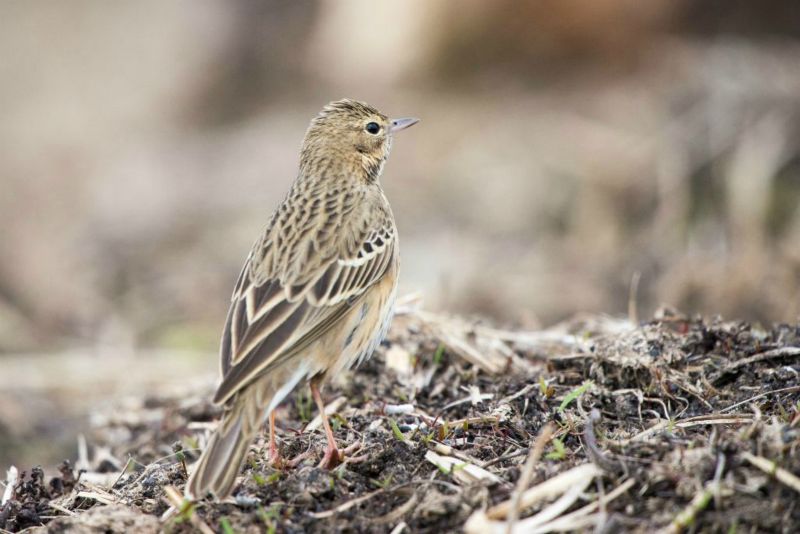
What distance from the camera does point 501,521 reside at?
4691 millimetres

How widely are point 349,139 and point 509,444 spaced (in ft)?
9.21

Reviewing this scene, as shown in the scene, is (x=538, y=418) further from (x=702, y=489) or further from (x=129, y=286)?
(x=129, y=286)

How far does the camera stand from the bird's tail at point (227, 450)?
5.18 m

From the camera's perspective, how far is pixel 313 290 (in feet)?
20.4

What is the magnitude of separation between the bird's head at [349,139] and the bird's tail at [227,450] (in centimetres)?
235

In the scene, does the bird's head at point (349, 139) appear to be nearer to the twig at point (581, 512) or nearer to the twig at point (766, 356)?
the twig at point (766, 356)

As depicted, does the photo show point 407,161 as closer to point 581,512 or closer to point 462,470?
point 462,470

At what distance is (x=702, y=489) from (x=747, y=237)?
283 inches

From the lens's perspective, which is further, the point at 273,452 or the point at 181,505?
the point at 273,452

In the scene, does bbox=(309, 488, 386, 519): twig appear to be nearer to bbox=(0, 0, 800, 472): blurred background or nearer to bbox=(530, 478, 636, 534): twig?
bbox=(530, 478, 636, 534): twig

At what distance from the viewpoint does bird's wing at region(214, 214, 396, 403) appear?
5703 mm

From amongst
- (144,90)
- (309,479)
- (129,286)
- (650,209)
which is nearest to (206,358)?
(129,286)

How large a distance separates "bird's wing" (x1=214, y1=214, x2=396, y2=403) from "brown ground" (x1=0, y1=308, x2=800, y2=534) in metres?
Result: 0.59

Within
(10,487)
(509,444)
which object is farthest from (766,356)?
(10,487)
